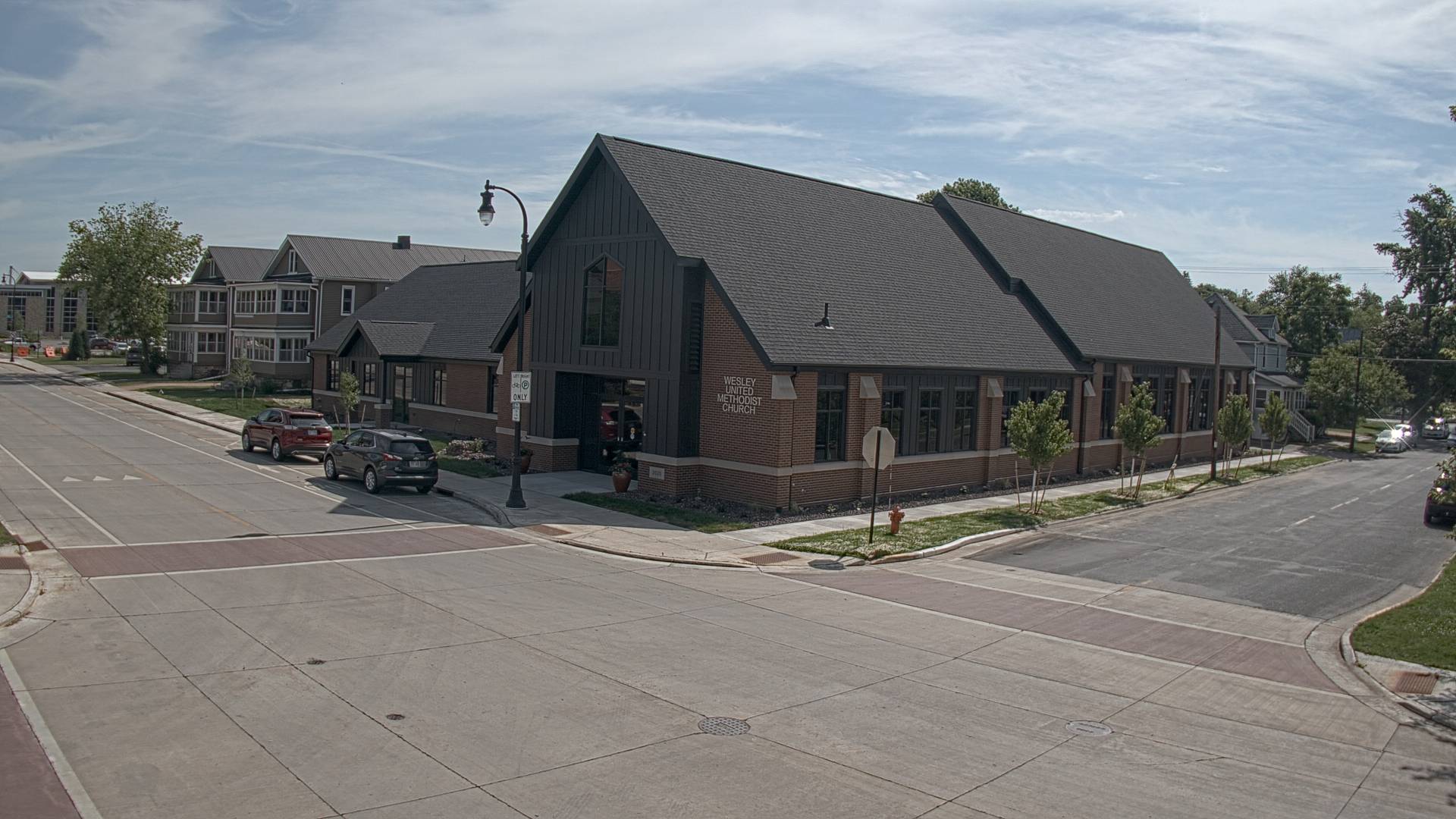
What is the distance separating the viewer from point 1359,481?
152 feet

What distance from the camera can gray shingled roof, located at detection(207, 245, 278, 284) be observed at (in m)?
72.3

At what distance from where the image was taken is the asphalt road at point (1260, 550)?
20938 millimetres

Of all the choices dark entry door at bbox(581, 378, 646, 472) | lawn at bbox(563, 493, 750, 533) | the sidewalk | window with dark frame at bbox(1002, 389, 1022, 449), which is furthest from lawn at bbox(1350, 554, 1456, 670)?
dark entry door at bbox(581, 378, 646, 472)

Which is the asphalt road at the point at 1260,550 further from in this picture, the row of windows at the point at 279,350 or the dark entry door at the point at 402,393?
the row of windows at the point at 279,350

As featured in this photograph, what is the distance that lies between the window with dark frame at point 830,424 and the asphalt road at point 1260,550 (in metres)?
5.37

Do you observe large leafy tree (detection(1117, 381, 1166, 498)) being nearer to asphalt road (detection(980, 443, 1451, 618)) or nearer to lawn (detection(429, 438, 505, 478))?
asphalt road (detection(980, 443, 1451, 618))

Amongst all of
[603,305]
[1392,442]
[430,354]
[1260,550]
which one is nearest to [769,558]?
[603,305]

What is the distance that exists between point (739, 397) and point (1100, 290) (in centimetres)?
2485

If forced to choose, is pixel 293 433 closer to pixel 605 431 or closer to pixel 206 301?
pixel 605 431

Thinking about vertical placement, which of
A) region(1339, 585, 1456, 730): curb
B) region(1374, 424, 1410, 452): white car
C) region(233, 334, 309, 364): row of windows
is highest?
region(233, 334, 309, 364): row of windows

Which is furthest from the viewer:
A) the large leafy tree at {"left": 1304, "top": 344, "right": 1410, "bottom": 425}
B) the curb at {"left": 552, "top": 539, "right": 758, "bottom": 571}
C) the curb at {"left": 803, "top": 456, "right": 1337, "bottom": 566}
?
the large leafy tree at {"left": 1304, "top": 344, "right": 1410, "bottom": 425}

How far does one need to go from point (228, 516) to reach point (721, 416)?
473 inches

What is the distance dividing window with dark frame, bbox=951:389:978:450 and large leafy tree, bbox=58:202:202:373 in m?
65.6

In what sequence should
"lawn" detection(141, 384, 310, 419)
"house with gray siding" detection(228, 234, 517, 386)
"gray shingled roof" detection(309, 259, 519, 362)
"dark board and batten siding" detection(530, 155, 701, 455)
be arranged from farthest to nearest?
"house with gray siding" detection(228, 234, 517, 386) < "lawn" detection(141, 384, 310, 419) < "gray shingled roof" detection(309, 259, 519, 362) < "dark board and batten siding" detection(530, 155, 701, 455)
